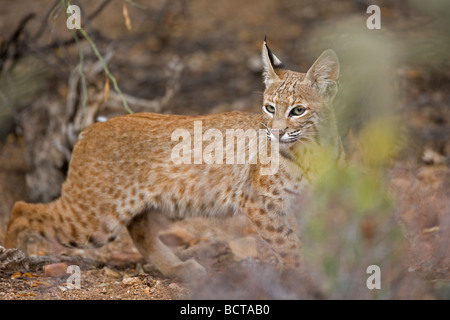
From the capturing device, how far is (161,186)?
5473 mm

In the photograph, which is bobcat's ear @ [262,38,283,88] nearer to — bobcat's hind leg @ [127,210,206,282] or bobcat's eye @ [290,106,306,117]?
bobcat's eye @ [290,106,306,117]

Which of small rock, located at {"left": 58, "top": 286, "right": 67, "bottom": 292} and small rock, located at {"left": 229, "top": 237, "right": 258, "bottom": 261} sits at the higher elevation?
small rock, located at {"left": 229, "top": 237, "right": 258, "bottom": 261}

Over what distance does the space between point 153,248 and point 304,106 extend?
197 centimetres

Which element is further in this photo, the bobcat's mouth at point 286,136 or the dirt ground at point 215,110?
the bobcat's mouth at point 286,136

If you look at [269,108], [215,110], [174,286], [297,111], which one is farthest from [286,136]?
[215,110]

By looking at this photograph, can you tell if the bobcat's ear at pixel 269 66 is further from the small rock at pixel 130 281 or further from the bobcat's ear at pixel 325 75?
the small rock at pixel 130 281

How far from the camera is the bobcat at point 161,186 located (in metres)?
5.02

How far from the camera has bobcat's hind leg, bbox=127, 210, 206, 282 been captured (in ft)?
18.4

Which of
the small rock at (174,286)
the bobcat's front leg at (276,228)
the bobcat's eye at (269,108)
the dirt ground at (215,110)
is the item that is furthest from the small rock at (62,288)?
the bobcat's eye at (269,108)

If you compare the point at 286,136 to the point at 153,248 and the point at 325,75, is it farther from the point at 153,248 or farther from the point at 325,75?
the point at 153,248

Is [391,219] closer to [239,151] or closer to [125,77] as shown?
[239,151]

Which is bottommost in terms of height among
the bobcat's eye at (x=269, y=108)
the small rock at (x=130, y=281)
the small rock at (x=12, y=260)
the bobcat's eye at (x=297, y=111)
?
the small rock at (x=130, y=281)

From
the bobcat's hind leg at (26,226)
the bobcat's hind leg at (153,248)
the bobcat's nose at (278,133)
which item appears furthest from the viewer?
the bobcat's hind leg at (26,226)

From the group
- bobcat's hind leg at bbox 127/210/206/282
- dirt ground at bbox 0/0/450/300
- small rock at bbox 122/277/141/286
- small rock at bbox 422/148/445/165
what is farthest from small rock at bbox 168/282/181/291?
small rock at bbox 422/148/445/165
